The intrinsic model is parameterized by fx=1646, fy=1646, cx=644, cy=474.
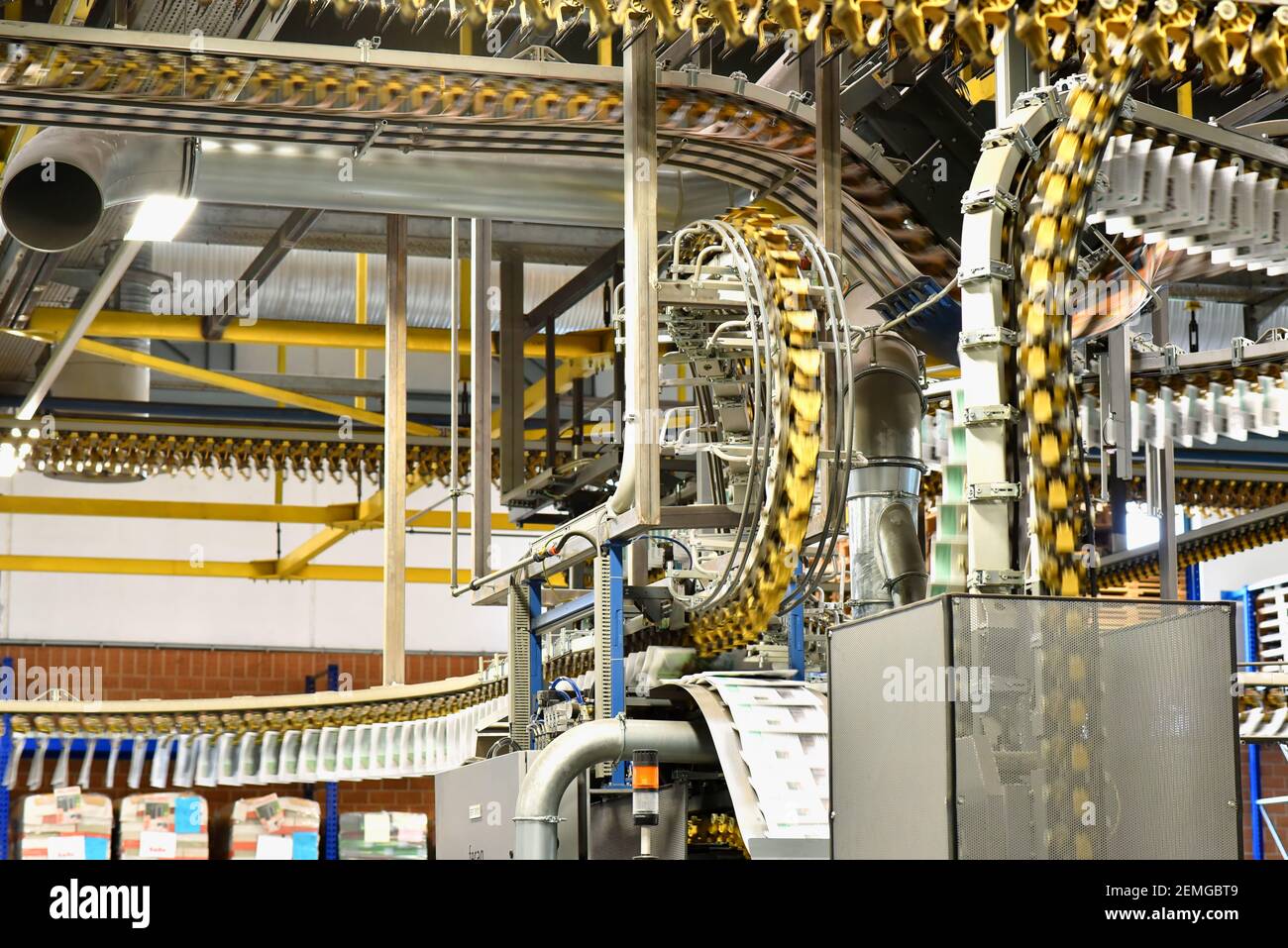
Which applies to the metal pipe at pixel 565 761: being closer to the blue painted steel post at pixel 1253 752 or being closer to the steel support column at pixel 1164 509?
the steel support column at pixel 1164 509

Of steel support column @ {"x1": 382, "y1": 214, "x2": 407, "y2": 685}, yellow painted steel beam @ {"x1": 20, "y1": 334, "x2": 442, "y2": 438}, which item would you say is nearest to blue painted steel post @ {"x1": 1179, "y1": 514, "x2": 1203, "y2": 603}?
yellow painted steel beam @ {"x1": 20, "y1": 334, "x2": 442, "y2": 438}

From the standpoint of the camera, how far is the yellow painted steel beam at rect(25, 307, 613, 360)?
12828 mm

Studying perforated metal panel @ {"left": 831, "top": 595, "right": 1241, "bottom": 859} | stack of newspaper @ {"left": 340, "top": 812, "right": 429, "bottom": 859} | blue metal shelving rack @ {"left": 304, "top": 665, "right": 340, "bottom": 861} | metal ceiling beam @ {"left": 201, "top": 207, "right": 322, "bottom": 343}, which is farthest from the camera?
stack of newspaper @ {"left": 340, "top": 812, "right": 429, "bottom": 859}

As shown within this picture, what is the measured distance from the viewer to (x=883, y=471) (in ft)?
Answer: 23.4

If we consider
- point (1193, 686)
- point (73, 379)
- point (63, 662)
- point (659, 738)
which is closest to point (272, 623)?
point (63, 662)

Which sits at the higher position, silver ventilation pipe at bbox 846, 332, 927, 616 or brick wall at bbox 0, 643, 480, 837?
silver ventilation pipe at bbox 846, 332, 927, 616

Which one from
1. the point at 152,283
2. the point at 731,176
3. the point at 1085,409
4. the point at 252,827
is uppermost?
the point at 152,283

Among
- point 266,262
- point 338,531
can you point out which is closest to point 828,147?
point 266,262

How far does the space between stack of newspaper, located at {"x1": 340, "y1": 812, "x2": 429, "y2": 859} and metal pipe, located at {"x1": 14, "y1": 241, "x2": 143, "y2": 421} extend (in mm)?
6085

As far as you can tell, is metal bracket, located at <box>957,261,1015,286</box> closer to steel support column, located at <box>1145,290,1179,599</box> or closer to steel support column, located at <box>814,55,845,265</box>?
steel support column, located at <box>814,55,845,265</box>

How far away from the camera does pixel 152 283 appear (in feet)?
46.1
